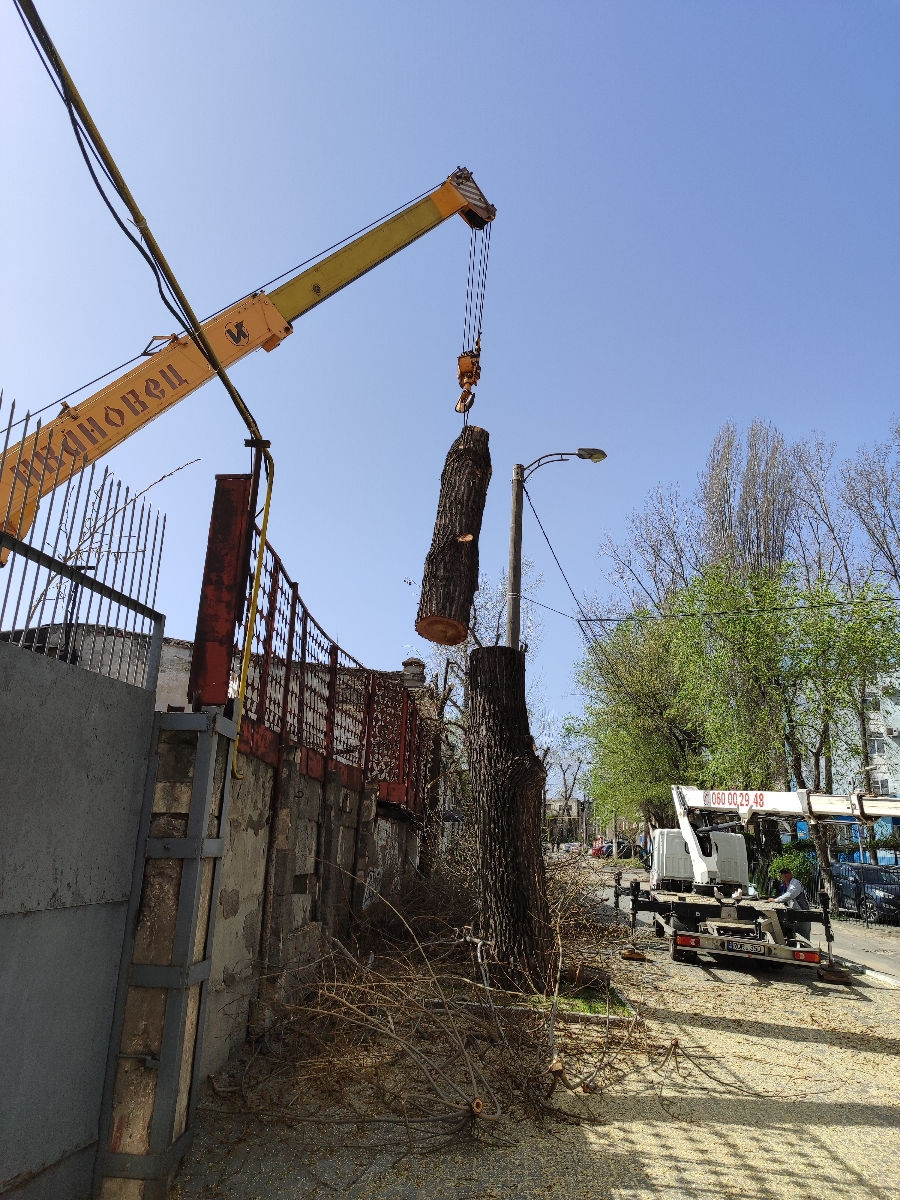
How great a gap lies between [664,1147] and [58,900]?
12.4 feet

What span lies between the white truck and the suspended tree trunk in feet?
14.8

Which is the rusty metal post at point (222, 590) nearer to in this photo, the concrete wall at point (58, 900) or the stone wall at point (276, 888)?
the concrete wall at point (58, 900)

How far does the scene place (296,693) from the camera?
24.3ft

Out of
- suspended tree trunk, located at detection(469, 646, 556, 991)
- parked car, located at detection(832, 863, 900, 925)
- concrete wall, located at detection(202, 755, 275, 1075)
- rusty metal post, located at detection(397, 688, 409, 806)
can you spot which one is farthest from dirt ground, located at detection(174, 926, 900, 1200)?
parked car, located at detection(832, 863, 900, 925)

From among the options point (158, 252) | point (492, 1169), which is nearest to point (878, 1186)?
point (492, 1169)

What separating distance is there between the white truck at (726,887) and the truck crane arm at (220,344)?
10.3 m

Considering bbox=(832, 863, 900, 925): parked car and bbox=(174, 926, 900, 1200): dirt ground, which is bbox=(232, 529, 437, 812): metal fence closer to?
bbox=(174, 926, 900, 1200): dirt ground

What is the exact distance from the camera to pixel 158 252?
464 centimetres

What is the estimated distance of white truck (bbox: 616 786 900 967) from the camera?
1134 centimetres

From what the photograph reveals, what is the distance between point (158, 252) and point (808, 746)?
24295 mm

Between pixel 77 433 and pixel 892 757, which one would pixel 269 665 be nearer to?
pixel 77 433

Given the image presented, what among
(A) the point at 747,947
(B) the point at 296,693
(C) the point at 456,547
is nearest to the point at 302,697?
(B) the point at 296,693

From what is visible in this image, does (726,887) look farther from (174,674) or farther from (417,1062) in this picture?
(174,674)

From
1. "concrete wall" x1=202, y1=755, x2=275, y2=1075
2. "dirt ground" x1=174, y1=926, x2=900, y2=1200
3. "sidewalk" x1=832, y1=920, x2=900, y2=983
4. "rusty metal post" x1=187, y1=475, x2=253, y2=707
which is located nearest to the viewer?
"dirt ground" x1=174, y1=926, x2=900, y2=1200
